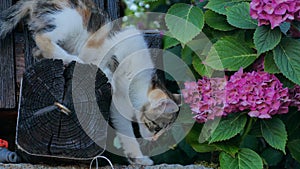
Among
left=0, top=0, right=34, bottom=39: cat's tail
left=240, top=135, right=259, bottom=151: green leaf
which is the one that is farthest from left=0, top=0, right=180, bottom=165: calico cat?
left=240, top=135, right=259, bottom=151: green leaf

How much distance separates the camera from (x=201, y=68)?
2.13 m

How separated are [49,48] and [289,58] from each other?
3.04ft

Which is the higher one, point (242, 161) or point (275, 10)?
point (275, 10)

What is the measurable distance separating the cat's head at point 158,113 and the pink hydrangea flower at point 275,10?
1.69ft

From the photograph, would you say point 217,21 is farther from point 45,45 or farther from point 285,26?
point 45,45

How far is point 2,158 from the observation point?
195 cm

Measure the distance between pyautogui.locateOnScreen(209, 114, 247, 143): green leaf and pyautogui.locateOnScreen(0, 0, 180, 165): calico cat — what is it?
0.25 metres

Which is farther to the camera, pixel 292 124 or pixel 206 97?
pixel 292 124

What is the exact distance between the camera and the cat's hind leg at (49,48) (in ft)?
7.18

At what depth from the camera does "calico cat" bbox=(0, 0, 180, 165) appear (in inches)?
87.9

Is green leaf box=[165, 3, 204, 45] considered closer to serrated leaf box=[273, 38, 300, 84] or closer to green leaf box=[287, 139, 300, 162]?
serrated leaf box=[273, 38, 300, 84]

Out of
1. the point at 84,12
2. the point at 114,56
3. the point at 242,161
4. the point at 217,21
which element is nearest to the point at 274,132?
the point at 242,161

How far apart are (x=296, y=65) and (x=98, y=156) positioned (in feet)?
2.41

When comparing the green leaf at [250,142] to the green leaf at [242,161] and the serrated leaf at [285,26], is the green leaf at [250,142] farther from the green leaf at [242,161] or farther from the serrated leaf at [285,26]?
the serrated leaf at [285,26]
